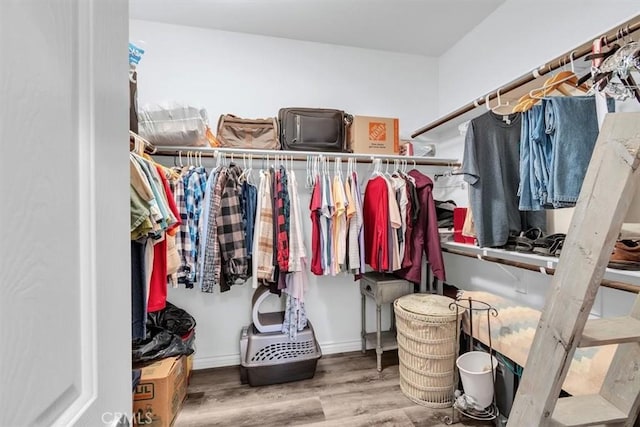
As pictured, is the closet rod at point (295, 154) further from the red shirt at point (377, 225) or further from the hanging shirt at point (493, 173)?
the hanging shirt at point (493, 173)

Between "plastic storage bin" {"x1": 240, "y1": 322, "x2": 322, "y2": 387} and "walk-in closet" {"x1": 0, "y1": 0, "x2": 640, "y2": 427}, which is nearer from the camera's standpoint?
"walk-in closet" {"x1": 0, "y1": 0, "x2": 640, "y2": 427}

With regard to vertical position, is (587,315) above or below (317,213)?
below

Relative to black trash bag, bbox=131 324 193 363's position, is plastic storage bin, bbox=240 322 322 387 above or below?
below

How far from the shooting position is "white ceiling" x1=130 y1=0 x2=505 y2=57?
1.99m

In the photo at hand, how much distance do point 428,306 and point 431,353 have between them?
0.28 metres

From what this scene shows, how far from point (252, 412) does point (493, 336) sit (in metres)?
1.53

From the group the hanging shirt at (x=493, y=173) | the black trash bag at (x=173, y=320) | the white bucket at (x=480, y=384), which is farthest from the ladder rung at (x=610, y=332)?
the black trash bag at (x=173, y=320)

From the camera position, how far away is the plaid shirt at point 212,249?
5.86 ft

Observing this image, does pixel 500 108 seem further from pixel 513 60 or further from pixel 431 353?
pixel 431 353

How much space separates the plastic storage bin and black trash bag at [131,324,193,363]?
15.7 inches

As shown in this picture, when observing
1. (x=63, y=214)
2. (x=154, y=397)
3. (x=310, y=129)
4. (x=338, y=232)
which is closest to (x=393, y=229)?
(x=338, y=232)

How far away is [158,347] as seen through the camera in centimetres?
168

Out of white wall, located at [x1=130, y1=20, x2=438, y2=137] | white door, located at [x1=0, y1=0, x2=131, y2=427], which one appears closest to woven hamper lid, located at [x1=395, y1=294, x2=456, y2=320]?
white wall, located at [x1=130, y1=20, x2=438, y2=137]

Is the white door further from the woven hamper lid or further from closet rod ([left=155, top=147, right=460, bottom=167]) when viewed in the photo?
the woven hamper lid
